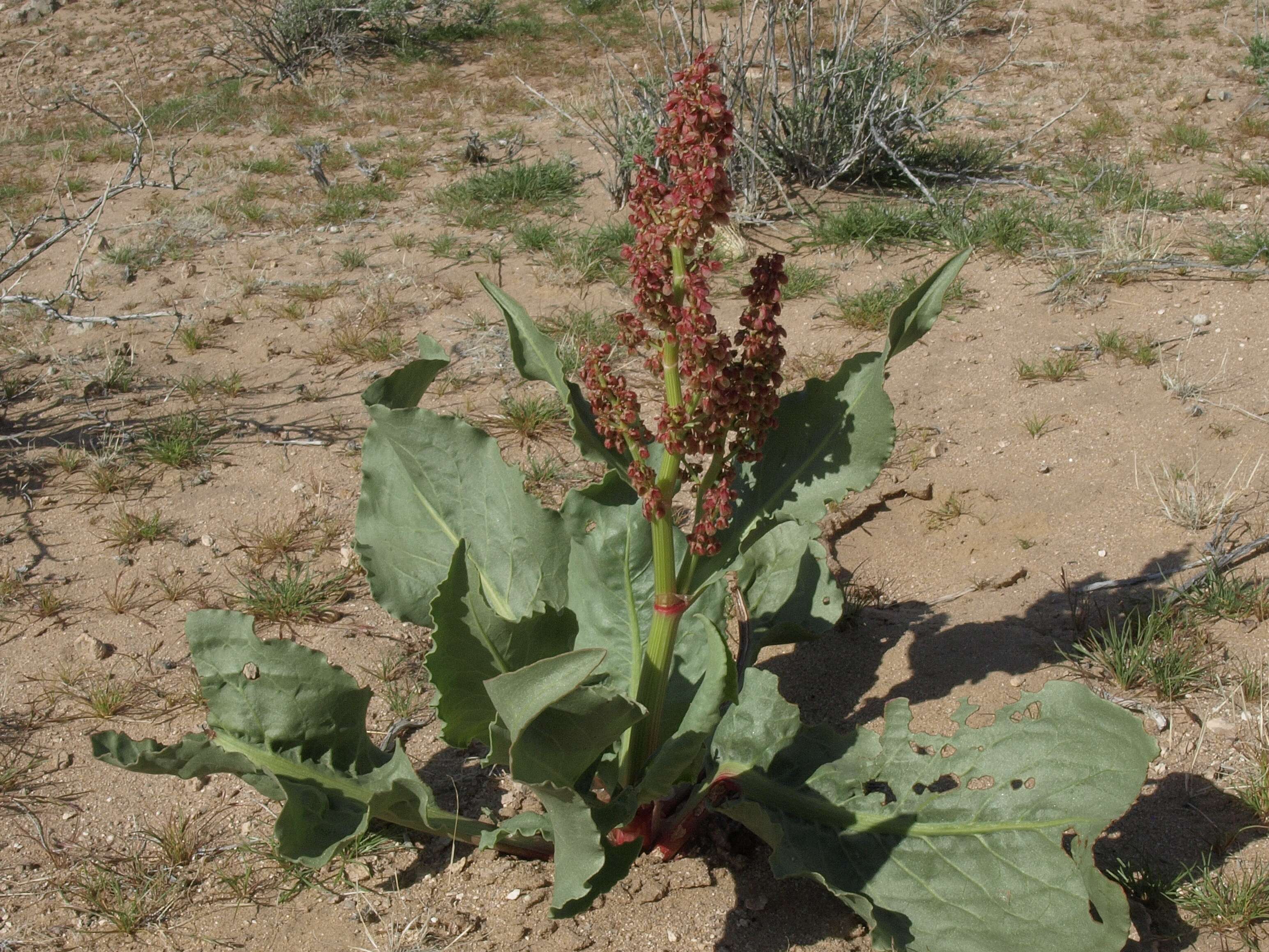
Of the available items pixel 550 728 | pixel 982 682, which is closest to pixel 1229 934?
pixel 982 682

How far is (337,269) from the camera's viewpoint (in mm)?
5785

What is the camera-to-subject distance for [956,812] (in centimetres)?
212

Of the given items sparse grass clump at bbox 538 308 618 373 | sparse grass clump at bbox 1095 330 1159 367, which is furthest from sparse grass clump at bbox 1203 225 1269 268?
sparse grass clump at bbox 538 308 618 373

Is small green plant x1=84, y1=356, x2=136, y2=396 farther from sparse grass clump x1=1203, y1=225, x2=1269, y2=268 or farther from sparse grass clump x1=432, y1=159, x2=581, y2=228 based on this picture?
sparse grass clump x1=1203, y1=225, x2=1269, y2=268

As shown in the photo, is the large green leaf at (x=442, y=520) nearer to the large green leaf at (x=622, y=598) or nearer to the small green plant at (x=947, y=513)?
the large green leaf at (x=622, y=598)

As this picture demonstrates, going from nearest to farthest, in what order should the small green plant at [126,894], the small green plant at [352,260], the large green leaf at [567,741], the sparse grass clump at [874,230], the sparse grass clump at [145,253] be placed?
1. the large green leaf at [567,741]
2. the small green plant at [126,894]
3. the sparse grass clump at [874,230]
4. the small green plant at [352,260]
5. the sparse grass clump at [145,253]

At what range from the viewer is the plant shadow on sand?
2262 millimetres

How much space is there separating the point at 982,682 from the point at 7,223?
22.7 feet

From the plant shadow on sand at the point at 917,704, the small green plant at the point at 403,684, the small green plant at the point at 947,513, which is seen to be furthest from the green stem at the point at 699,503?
the small green plant at the point at 947,513

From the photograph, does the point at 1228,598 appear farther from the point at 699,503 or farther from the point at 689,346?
the point at 689,346

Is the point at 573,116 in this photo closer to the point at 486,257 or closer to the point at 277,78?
the point at 486,257

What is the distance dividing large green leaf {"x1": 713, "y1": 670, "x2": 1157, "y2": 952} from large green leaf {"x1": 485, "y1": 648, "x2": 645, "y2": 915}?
35 cm

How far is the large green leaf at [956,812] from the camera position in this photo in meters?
1.93

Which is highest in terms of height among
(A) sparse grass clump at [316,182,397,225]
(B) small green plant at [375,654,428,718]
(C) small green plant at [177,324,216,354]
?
(A) sparse grass clump at [316,182,397,225]
